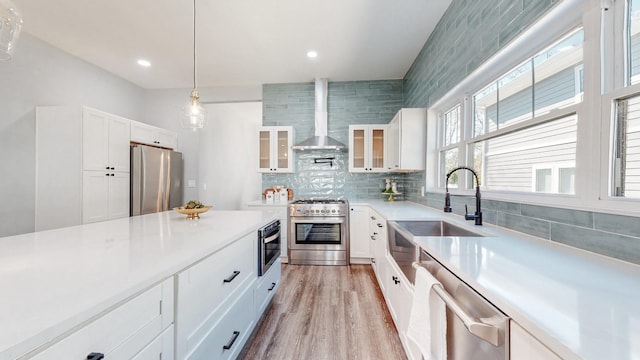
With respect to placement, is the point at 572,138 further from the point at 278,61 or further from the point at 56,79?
the point at 56,79

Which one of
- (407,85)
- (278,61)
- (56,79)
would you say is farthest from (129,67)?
(407,85)

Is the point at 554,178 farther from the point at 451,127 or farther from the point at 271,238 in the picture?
the point at 271,238

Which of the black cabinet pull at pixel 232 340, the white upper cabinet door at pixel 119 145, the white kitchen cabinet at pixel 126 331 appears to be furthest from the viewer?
the white upper cabinet door at pixel 119 145

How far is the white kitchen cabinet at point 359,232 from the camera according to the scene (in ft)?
11.8

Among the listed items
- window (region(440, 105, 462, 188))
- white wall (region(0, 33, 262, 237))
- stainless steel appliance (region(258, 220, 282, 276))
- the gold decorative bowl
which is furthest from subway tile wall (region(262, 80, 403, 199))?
white wall (region(0, 33, 262, 237))

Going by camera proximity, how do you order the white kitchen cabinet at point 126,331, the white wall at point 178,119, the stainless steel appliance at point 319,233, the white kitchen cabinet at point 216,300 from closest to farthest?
the white kitchen cabinet at point 126,331 → the white kitchen cabinet at point 216,300 → the stainless steel appliance at point 319,233 → the white wall at point 178,119

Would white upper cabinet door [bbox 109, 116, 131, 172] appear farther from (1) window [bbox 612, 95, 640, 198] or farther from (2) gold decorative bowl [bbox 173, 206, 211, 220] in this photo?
(1) window [bbox 612, 95, 640, 198]

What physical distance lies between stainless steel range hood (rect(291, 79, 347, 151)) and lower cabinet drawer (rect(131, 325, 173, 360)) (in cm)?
315

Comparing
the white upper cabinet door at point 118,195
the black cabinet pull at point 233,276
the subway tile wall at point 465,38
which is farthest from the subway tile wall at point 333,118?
the black cabinet pull at point 233,276

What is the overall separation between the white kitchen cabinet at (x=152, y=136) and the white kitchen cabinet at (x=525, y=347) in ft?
14.7

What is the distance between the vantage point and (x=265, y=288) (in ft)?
7.10

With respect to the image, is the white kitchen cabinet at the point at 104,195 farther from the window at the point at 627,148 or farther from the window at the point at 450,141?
the window at the point at 627,148

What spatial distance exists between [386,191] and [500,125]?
225 centimetres

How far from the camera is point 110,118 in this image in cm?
327
